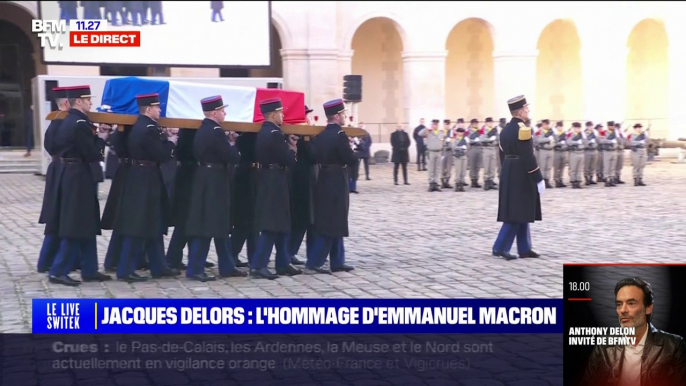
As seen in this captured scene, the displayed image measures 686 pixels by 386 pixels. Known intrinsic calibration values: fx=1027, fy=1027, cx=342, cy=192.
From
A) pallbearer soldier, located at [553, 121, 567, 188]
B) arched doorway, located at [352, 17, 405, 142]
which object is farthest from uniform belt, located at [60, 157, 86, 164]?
arched doorway, located at [352, 17, 405, 142]

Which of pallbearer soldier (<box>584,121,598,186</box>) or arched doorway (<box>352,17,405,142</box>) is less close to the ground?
arched doorway (<box>352,17,405,142</box>)

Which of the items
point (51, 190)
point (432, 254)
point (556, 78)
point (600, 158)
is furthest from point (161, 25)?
point (556, 78)

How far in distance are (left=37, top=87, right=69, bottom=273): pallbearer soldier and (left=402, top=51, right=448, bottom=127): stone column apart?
19.4 meters

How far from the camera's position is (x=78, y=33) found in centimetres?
496

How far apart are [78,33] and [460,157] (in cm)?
1491

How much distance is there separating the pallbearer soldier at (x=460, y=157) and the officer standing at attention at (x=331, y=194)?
10.4 meters

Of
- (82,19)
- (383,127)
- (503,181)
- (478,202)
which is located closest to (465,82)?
(383,127)

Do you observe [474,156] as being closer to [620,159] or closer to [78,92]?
[620,159]

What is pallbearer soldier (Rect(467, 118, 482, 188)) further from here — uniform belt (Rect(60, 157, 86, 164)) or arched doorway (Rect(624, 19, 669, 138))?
uniform belt (Rect(60, 157, 86, 164))

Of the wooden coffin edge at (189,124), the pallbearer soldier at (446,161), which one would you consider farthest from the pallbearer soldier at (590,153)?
the wooden coffin edge at (189,124)

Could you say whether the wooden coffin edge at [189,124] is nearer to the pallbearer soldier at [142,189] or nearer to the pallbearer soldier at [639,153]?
the pallbearer soldier at [142,189]

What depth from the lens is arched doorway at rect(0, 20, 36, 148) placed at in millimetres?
6413

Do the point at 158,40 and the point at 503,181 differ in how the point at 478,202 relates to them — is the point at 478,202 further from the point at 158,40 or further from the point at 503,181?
the point at 158,40

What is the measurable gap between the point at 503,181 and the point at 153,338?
5542mm
